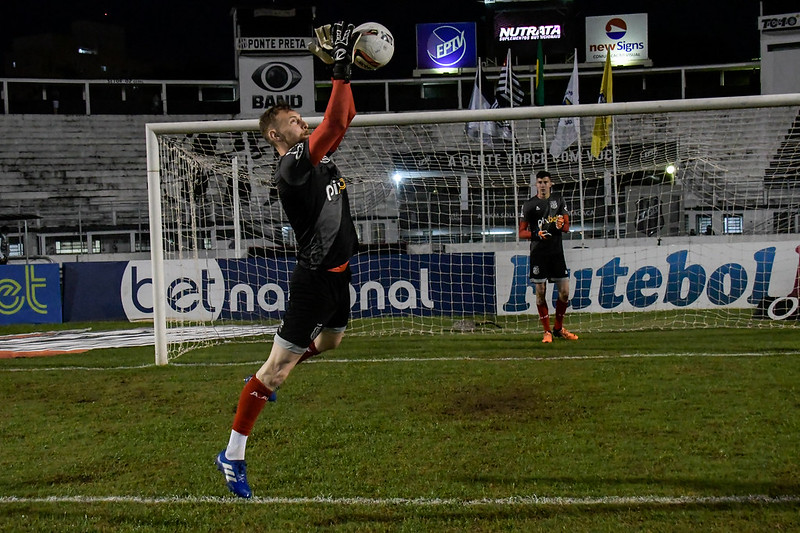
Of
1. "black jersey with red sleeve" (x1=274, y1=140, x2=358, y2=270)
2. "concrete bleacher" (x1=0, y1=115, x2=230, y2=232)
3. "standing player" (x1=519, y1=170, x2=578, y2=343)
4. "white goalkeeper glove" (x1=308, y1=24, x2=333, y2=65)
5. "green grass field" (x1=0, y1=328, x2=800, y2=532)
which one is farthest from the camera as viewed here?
"concrete bleacher" (x1=0, y1=115, x2=230, y2=232)

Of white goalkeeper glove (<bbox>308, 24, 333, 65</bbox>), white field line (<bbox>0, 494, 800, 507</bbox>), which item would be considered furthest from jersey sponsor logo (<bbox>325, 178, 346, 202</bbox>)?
white field line (<bbox>0, 494, 800, 507</bbox>)

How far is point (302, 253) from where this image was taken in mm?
4148

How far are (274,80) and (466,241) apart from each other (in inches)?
871

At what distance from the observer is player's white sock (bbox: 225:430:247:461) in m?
3.94

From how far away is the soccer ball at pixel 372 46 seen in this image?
12.6ft

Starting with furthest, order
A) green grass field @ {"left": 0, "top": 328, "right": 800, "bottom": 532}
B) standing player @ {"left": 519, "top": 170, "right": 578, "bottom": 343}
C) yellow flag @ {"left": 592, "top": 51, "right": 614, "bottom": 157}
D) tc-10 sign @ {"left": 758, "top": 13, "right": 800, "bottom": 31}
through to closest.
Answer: tc-10 sign @ {"left": 758, "top": 13, "right": 800, "bottom": 31}
yellow flag @ {"left": 592, "top": 51, "right": 614, "bottom": 157}
standing player @ {"left": 519, "top": 170, "right": 578, "bottom": 343}
green grass field @ {"left": 0, "top": 328, "right": 800, "bottom": 532}

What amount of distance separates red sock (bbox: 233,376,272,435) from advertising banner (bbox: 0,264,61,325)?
12776 millimetres

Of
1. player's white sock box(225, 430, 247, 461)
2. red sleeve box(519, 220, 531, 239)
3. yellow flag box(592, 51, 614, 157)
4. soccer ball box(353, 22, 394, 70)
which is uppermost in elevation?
yellow flag box(592, 51, 614, 157)

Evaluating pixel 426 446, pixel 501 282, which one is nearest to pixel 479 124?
pixel 501 282

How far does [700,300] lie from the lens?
1298 cm

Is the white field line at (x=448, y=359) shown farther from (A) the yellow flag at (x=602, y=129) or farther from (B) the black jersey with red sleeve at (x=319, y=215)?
(A) the yellow flag at (x=602, y=129)

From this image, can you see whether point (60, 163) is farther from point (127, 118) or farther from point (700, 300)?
point (700, 300)

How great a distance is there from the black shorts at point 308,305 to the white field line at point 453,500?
2.97 ft

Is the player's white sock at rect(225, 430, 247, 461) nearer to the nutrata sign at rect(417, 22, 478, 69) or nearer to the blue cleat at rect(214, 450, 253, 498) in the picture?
the blue cleat at rect(214, 450, 253, 498)
